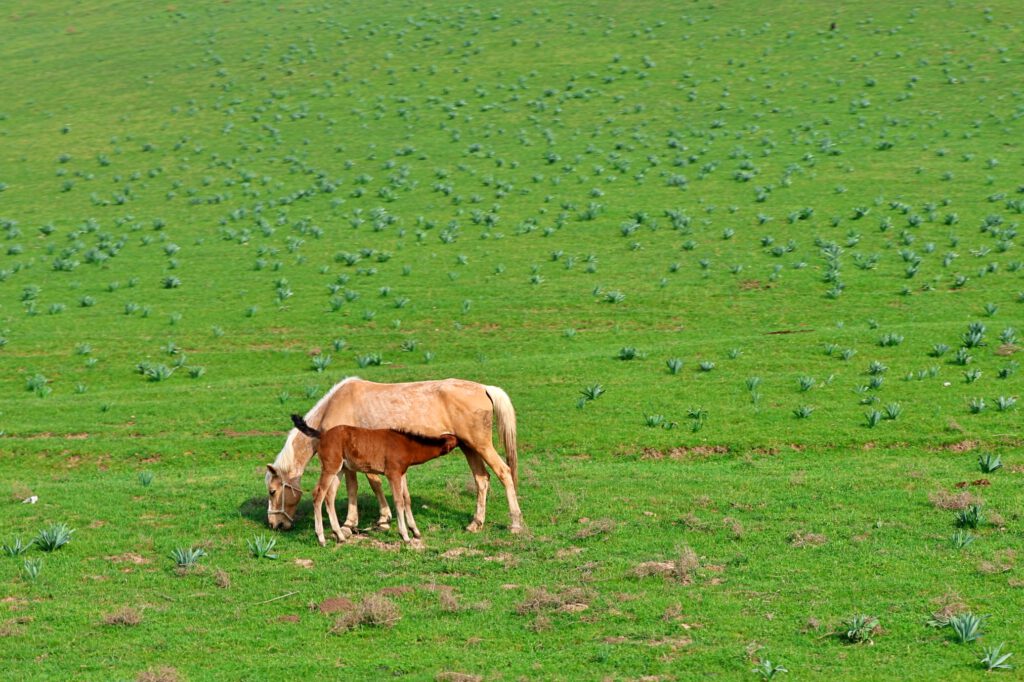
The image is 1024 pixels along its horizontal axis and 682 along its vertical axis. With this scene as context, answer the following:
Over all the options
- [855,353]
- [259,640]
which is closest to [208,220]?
[855,353]

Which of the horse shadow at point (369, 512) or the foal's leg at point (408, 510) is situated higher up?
the foal's leg at point (408, 510)

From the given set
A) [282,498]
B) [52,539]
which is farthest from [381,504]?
[52,539]

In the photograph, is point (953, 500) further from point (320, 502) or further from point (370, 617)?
point (320, 502)

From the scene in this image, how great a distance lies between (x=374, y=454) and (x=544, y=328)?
57.7 ft

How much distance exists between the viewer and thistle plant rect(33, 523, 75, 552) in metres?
16.4

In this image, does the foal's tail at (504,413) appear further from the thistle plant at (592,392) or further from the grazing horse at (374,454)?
the thistle plant at (592,392)

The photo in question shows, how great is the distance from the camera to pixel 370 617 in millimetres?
13242

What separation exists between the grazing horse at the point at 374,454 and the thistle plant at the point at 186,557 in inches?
71.5

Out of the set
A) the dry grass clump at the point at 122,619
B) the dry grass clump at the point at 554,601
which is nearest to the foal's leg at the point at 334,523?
the dry grass clump at the point at 122,619

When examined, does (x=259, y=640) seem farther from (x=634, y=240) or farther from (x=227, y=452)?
(x=634, y=240)

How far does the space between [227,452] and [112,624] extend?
9857 mm

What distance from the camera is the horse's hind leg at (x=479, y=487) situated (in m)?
16.9

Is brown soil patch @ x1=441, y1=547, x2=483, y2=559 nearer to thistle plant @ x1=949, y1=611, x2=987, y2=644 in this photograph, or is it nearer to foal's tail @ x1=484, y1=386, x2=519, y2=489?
foal's tail @ x1=484, y1=386, x2=519, y2=489

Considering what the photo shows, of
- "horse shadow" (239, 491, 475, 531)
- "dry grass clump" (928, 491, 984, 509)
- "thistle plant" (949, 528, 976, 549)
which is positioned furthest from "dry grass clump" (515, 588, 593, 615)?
"dry grass clump" (928, 491, 984, 509)
